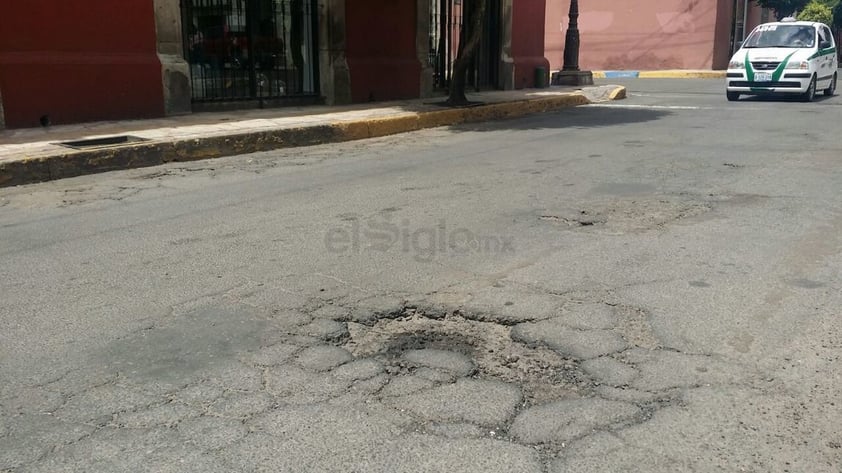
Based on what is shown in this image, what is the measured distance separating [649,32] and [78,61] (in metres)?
27.0

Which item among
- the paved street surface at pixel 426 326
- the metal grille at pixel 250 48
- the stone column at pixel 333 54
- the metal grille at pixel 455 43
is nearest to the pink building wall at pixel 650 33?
the metal grille at pixel 455 43

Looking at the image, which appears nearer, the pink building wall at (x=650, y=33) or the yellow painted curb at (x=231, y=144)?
the yellow painted curb at (x=231, y=144)

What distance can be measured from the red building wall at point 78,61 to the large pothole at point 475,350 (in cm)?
837

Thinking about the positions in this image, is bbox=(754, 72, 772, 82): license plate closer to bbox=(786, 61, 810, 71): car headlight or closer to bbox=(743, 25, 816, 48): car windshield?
bbox=(786, 61, 810, 71): car headlight

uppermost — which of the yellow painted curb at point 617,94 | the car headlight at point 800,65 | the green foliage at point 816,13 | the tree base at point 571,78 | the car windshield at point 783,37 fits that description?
the green foliage at point 816,13

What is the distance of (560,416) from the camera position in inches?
114

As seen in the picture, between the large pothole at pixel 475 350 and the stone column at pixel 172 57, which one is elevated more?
the stone column at pixel 172 57

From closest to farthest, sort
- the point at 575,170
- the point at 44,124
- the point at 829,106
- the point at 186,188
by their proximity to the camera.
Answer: the point at 186,188, the point at 575,170, the point at 44,124, the point at 829,106

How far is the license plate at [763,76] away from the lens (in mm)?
16453

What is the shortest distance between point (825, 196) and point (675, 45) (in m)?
27.5

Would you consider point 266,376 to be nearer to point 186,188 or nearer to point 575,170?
point 186,188

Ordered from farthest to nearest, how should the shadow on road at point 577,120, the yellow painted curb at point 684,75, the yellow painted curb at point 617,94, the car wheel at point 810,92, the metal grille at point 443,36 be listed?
the yellow painted curb at point 684,75 → the yellow painted curb at point 617,94 → the metal grille at point 443,36 → the car wheel at point 810,92 → the shadow on road at point 577,120

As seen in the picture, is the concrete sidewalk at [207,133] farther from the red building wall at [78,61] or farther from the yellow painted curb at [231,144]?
the red building wall at [78,61]

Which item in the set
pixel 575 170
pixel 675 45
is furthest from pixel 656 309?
pixel 675 45
